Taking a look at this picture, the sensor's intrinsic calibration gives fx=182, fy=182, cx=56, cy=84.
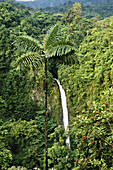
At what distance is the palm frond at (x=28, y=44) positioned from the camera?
195 inches

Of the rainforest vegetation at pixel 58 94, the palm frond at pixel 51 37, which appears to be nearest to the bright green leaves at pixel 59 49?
the rainforest vegetation at pixel 58 94

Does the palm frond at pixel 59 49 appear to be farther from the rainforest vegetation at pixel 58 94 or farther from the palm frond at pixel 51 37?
the palm frond at pixel 51 37

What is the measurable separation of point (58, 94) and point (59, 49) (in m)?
9.98

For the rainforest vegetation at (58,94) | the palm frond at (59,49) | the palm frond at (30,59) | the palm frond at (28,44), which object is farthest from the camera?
the palm frond at (28,44)

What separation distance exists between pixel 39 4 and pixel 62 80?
69.8 meters

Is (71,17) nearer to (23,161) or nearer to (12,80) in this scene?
(12,80)

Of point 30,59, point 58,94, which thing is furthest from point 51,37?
point 58,94

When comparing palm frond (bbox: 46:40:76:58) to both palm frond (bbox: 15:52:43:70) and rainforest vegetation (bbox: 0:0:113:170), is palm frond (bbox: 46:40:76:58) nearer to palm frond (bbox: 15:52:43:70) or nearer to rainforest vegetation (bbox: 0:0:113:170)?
rainforest vegetation (bbox: 0:0:113:170)

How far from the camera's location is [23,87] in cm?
1631

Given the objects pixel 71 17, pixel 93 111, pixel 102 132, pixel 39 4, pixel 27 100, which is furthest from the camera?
pixel 39 4

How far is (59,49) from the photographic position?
490cm

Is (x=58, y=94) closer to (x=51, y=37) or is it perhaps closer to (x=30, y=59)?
(x=51, y=37)

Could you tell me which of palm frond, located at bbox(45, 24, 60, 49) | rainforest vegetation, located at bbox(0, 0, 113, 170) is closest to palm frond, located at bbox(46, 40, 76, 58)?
rainforest vegetation, located at bbox(0, 0, 113, 170)

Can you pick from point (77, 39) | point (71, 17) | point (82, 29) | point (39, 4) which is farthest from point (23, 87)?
point (39, 4)
